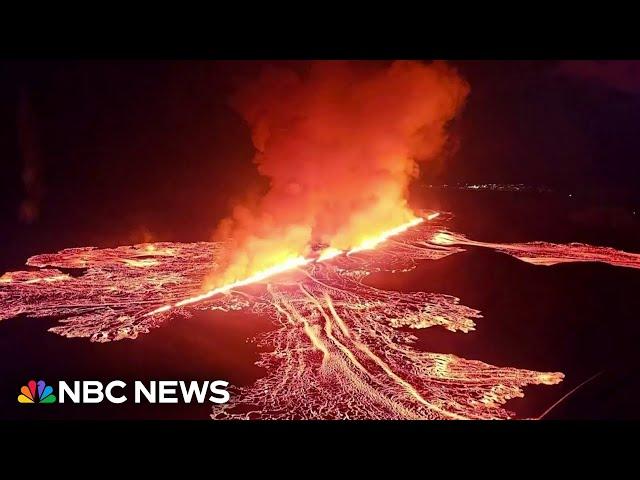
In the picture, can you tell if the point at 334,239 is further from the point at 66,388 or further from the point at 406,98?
the point at 66,388

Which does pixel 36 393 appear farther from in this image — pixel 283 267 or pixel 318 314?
pixel 283 267

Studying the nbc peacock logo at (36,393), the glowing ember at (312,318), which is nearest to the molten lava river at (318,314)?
the glowing ember at (312,318)

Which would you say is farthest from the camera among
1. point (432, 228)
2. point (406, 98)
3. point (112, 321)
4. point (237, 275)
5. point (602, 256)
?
point (432, 228)

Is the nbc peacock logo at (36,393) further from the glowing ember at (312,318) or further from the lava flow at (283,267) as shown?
the lava flow at (283,267)

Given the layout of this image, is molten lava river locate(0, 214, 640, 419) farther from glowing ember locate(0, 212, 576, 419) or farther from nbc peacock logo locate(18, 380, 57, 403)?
nbc peacock logo locate(18, 380, 57, 403)

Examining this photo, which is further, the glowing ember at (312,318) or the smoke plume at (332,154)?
the smoke plume at (332,154)

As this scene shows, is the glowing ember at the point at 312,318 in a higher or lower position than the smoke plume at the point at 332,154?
lower

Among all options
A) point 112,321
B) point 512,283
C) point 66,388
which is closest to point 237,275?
point 112,321
